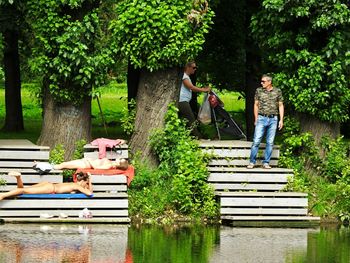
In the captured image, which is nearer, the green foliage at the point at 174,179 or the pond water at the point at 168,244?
the pond water at the point at 168,244

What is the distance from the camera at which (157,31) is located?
21.9 metres

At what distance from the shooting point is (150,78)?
22.7 metres

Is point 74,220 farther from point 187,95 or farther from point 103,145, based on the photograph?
point 187,95

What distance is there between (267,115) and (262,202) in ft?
6.00

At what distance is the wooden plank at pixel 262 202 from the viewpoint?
20.9 m

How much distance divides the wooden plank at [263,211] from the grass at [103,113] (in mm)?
3345

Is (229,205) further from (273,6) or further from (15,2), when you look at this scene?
(15,2)

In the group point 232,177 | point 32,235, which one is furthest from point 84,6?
point 32,235

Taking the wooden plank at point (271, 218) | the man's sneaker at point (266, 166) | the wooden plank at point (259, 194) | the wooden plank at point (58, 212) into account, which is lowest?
the wooden plank at point (271, 218)

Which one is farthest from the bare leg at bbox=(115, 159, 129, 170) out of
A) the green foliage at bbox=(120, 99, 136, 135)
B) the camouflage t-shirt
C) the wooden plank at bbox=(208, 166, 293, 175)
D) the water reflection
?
the camouflage t-shirt

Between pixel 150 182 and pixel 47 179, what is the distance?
2197 mm

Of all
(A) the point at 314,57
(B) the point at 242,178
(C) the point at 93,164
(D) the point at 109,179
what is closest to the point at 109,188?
(D) the point at 109,179

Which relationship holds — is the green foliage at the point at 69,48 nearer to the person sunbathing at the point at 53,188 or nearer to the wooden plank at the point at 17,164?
the wooden plank at the point at 17,164

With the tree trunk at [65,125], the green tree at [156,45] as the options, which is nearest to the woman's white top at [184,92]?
the green tree at [156,45]
